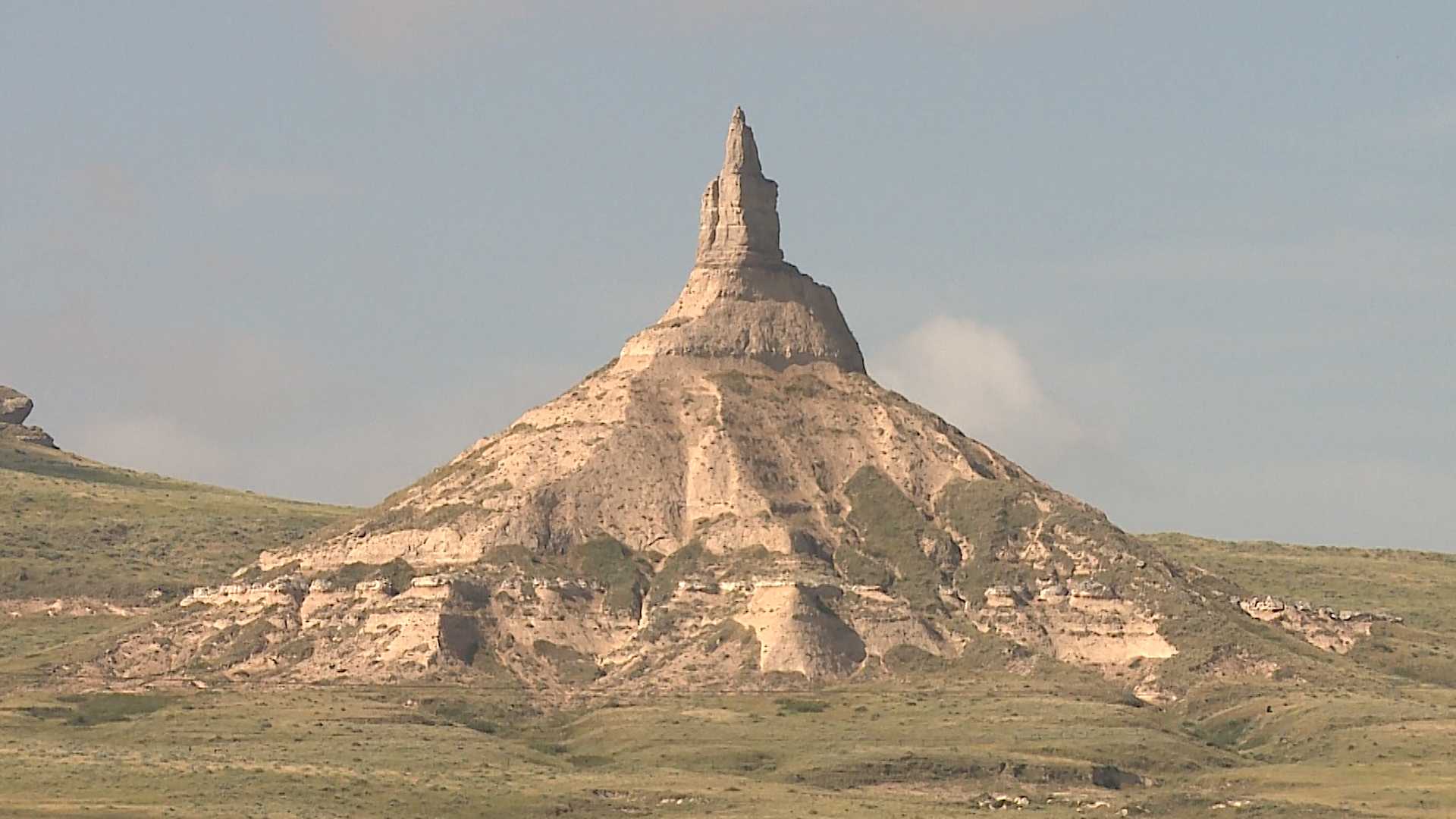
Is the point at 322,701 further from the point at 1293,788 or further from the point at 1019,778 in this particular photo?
the point at 1293,788

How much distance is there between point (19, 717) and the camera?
19125 cm

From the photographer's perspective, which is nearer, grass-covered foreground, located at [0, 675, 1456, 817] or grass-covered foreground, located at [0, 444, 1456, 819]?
grass-covered foreground, located at [0, 444, 1456, 819]

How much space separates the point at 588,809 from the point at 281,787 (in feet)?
53.6

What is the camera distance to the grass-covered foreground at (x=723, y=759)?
161 m

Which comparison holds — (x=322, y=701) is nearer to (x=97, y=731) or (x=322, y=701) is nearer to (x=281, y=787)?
(x=97, y=731)

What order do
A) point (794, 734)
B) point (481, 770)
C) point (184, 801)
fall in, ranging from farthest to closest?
point (794, 734), point (481, 770), point (184, 801)

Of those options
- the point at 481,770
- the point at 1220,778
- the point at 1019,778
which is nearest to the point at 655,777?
the point at 481,770

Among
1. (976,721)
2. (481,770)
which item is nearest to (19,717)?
(481,770)

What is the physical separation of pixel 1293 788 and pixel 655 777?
Answer: 36.9m

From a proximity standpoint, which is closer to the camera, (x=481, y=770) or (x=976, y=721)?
(x=481, y=770)

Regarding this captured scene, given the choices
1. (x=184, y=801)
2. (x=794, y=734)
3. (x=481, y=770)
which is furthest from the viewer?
(x=794, y=734)

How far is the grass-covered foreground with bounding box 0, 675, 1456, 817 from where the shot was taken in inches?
6329

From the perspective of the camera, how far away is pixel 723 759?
18200cm

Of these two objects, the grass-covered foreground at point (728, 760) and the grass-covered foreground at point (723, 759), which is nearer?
the grass-covered foreground at point (728, 760)
